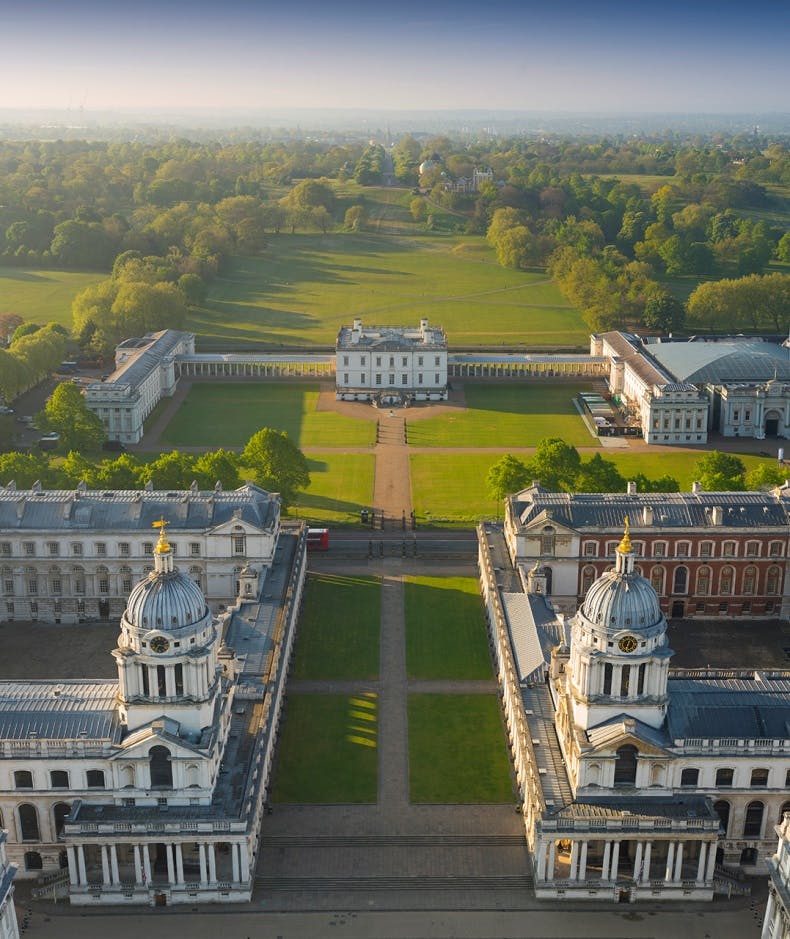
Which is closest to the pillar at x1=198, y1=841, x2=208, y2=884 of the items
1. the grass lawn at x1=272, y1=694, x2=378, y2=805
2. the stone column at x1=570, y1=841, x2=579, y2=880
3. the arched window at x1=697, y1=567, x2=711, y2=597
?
the grass lawn at x1=272, y1=694, x2=378, y2=805

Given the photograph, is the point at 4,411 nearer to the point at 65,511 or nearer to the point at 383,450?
the point at 383,450

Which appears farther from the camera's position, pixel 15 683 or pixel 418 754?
pixel 418 754

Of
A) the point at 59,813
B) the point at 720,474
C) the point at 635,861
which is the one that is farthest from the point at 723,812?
the point at 720,474

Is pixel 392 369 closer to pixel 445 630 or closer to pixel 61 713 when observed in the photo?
pixel 445 630

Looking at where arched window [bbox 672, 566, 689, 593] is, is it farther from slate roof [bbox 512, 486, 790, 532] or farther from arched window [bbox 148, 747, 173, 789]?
arched window [bbox 148, 747, 173, 789]

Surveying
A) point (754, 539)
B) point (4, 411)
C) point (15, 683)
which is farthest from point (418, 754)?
point (4, 411)

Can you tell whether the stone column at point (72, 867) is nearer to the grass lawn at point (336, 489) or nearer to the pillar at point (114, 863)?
the pillar at point (114, 863)
